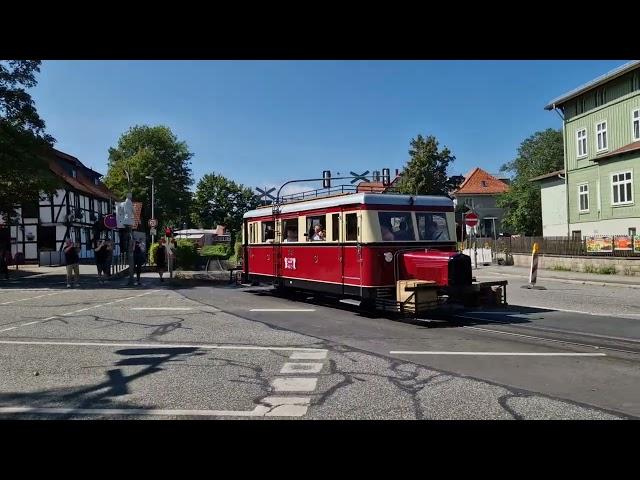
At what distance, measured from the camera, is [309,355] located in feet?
26.7

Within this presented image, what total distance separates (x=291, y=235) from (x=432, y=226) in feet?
13.4

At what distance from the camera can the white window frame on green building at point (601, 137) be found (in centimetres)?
3167

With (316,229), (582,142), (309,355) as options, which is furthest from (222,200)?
(309,355)

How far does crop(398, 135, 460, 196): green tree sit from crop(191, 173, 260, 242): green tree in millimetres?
28279

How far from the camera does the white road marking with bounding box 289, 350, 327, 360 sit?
7.94 metres

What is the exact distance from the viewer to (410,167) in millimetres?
54406

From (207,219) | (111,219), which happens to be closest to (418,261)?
(111,219)

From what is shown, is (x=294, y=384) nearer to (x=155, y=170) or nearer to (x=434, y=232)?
(x=434, y=232)

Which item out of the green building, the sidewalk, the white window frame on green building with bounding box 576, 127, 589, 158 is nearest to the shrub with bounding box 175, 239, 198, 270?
the sidewalk

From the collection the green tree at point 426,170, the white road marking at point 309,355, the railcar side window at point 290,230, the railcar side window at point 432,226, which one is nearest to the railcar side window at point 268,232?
the railcar side window at point 290,230

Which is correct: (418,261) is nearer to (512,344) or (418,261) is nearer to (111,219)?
(512,344)

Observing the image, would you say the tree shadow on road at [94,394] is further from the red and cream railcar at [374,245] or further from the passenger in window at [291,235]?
the passenger in window at [291,235]

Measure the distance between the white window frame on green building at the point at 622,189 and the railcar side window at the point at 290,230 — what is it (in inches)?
831
